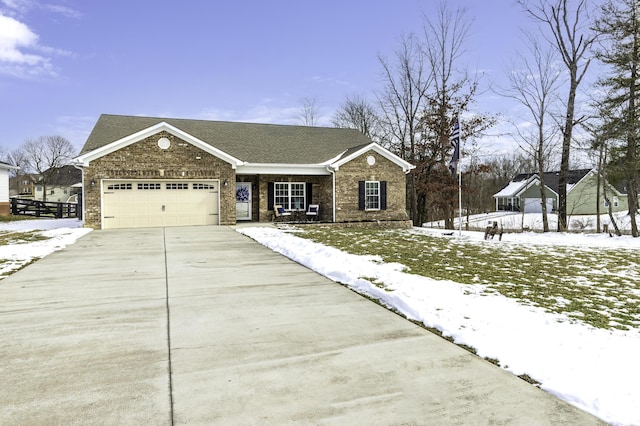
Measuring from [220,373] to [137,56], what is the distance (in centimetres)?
1920

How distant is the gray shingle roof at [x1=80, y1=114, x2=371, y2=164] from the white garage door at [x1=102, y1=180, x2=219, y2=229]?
7.86 feet

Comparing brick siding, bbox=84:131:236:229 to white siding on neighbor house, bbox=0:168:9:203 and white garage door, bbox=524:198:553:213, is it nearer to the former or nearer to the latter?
white siding on neighbor house, bbox=0:168:9:203

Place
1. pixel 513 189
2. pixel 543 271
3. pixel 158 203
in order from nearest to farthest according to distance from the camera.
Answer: pixel 543 271 → pixel 158 203 → pixel 513 189

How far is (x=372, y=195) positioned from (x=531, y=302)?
1453 cm

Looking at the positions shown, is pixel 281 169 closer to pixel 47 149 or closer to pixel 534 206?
pixel 534 206

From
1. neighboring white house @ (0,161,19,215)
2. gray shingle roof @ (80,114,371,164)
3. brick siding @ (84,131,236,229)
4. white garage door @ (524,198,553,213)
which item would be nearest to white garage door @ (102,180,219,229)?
brick siding @ (84,131,236,229)

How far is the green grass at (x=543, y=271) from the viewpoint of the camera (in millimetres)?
4859

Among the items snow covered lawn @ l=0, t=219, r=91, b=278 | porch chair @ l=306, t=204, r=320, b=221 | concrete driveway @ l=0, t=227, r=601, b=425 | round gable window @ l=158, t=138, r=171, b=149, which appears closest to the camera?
concrete driveway @ l=0, t=227, r=601, b=425

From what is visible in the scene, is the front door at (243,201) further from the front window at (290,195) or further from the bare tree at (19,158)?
the bare tree at (19,158)

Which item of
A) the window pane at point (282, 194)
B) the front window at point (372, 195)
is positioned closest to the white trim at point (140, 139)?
the window pane at point (282, 194)

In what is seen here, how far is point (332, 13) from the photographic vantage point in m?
17.2

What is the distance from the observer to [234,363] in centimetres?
330

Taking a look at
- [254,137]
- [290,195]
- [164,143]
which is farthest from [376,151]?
[164,143]

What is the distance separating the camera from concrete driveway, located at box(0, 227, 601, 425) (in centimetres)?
254
